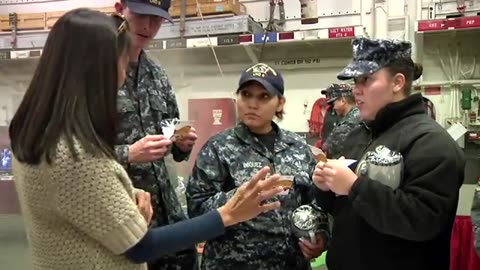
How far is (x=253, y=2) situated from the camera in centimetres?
477

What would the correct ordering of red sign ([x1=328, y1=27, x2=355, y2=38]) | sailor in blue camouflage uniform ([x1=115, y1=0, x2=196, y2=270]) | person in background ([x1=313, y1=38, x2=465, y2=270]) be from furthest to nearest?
1. red sign ([x1=328, y1=27, x2=355, y2=38])
2. sailor in blue camouflage uniform ([x1=115, y1=0, x2=196, y2=270])
3. person in background ([x1=313, y1=38, x2=465, y2=270])

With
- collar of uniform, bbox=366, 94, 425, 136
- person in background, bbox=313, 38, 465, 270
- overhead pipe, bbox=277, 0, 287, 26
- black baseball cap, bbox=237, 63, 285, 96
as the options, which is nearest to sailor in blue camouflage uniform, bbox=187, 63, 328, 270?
black baseball cap, bbox=237, 63, 285, 96

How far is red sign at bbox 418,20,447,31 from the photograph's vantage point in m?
3.72

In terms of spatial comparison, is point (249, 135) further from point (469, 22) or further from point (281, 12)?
point (281, 12)

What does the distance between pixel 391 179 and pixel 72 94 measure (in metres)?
0.98

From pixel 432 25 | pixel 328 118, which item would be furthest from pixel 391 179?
pixel 328 118

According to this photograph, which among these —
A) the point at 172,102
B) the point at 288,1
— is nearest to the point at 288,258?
the point at 172,102

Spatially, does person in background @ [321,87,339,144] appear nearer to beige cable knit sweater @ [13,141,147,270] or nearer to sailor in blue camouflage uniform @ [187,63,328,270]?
sailor in blue camouflage uniform @ [187,63,328,270]

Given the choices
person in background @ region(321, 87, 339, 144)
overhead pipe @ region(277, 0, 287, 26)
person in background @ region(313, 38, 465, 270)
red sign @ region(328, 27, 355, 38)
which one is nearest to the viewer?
person in background @ region(313, 38, 465, 270)

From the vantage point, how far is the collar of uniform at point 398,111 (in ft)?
5.47

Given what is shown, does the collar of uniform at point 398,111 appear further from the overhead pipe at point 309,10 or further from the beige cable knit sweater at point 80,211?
the overhead pipe at point 309,10

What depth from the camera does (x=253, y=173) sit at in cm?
193

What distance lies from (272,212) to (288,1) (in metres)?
3.19

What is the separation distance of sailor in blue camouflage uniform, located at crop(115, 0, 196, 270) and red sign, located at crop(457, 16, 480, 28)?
8.44 ft
